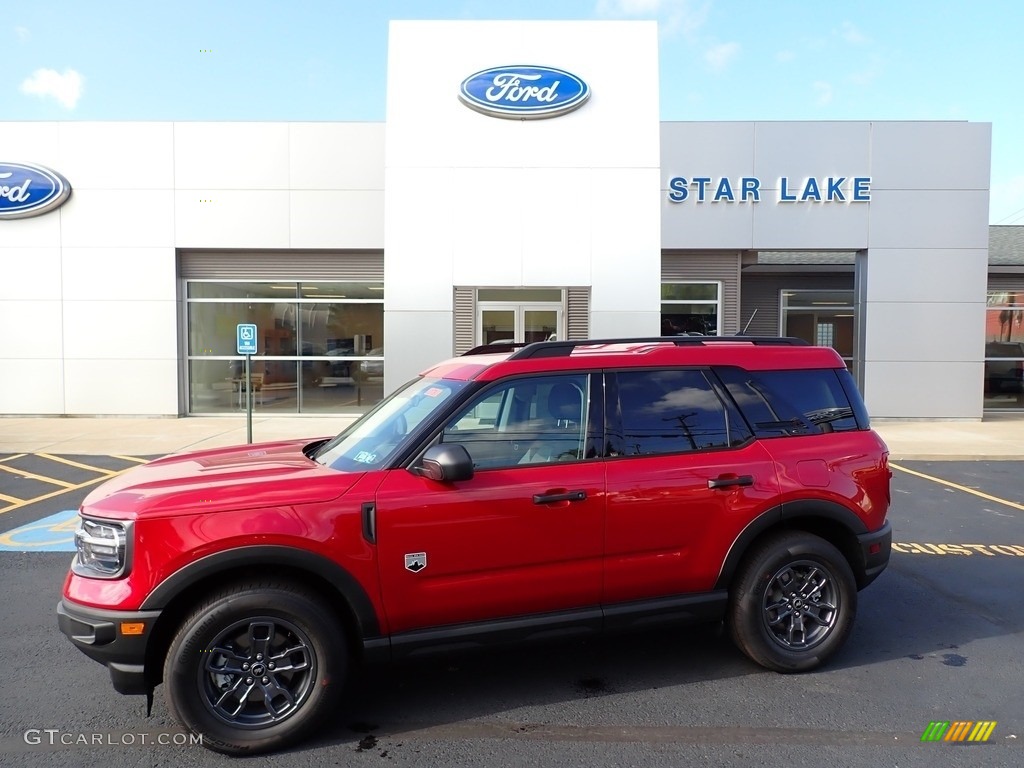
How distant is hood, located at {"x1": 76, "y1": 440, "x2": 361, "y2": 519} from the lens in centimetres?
310

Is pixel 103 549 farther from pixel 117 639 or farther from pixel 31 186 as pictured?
pixel 31 186

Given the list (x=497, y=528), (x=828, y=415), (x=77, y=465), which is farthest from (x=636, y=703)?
(x=77, y=465)

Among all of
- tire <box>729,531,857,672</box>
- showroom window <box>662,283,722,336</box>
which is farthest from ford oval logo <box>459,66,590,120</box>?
tire <box>729,531,857,672</box>

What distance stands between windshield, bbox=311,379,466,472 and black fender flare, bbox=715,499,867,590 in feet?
5.59

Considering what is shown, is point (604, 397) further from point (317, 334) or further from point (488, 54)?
point (317, 334)

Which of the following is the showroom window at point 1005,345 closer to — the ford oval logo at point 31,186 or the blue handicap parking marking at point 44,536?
the blue handicap parking marking at point 44,536

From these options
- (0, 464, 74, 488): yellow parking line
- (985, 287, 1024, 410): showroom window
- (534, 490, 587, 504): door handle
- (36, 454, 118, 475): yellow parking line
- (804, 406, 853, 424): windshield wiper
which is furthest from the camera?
(985, 287, 1024, 410): showroom window

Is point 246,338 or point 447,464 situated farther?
point 246,338

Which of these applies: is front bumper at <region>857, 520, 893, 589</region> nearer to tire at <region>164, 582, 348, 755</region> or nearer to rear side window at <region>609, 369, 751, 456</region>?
rear side window at <region>609, 369, 751, 456</region>

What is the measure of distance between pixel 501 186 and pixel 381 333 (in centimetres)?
567

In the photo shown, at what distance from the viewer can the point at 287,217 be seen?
15852mm

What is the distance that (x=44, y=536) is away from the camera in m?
6.72

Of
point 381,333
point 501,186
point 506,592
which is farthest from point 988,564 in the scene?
point 381,333

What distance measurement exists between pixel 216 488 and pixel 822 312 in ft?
60.9
